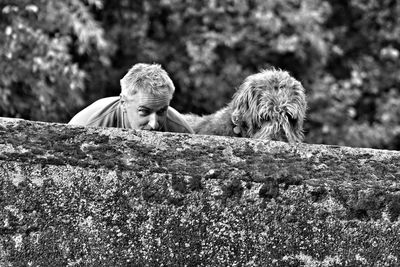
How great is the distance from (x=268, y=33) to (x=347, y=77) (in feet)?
6.44

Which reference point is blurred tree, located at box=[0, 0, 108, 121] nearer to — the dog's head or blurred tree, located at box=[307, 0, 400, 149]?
blurred tree, located at box=[307, 0, 400, 149]

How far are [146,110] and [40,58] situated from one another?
6.52 metres

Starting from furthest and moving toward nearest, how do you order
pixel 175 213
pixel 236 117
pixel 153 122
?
pixel 236 117
pixel 153 122
pixel 175 213

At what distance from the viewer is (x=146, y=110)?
5.19 meters

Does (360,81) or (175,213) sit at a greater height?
(175,213)

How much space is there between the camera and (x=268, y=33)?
15312 mm

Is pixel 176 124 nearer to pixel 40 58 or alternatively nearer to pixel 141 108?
pixel 141 108

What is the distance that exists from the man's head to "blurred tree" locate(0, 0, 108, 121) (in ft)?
19.2

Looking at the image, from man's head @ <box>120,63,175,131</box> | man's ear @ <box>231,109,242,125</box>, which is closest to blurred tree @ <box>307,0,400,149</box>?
man's ear @ <box>231,109,242,125</box>

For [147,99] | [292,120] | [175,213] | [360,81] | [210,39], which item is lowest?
[360,81]

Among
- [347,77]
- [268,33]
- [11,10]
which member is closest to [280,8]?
[268,33]

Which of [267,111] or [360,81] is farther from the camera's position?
[360,81]

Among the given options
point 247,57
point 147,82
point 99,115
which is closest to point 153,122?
point 147,82

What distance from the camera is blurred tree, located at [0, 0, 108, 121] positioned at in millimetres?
11219
